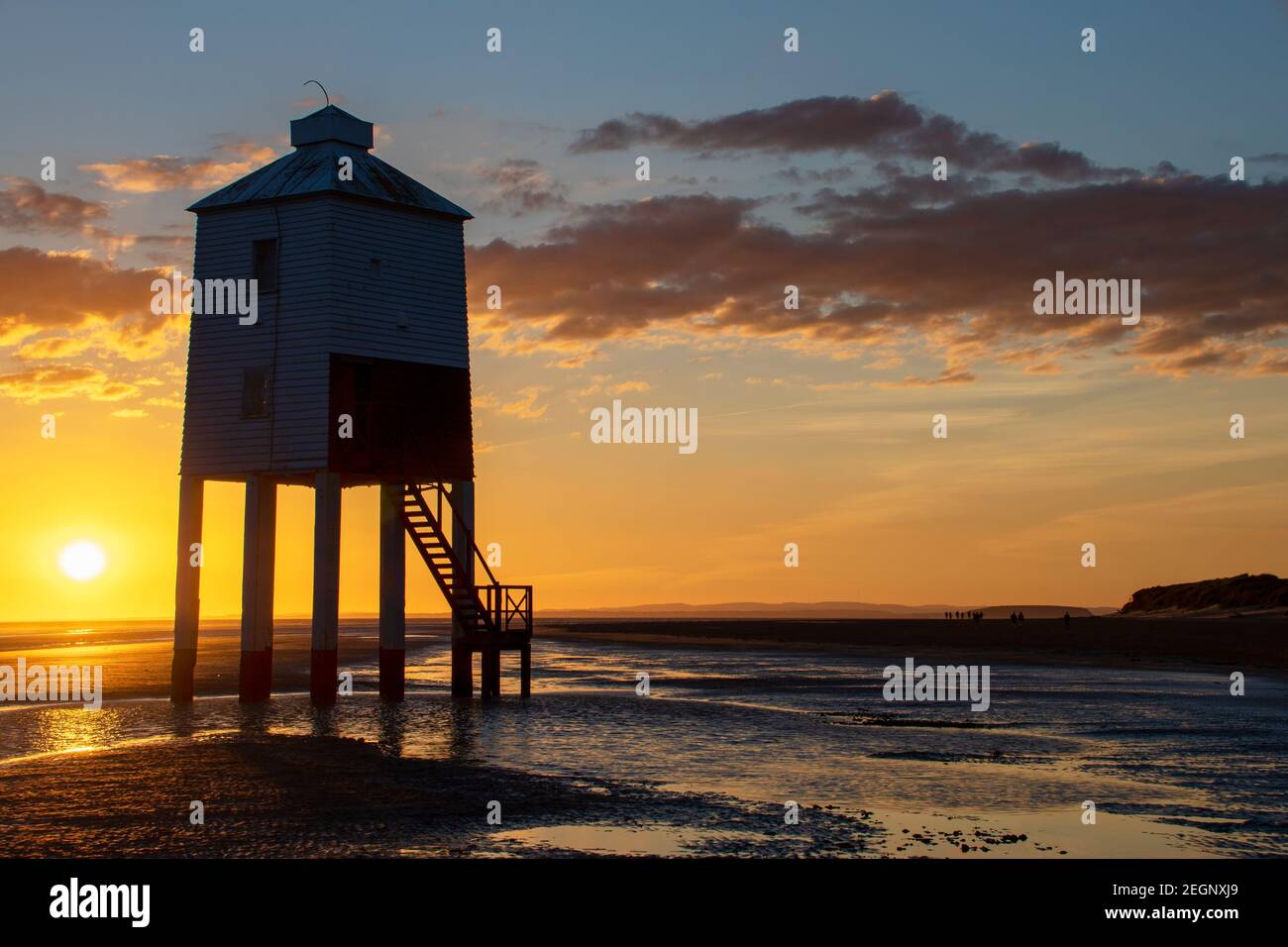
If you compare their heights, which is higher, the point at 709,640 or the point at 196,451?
the point at 196,451

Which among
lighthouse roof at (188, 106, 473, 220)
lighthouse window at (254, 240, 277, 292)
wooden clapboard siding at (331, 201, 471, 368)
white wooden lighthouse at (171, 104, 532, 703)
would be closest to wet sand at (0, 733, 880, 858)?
white wooden lighthouse at (171, 104, 532, 703)

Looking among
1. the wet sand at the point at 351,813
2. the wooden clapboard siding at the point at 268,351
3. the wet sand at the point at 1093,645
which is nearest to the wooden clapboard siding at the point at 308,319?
the wooden clapboard siding at the point at 268,351

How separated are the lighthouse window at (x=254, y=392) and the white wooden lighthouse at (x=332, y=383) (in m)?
0.04

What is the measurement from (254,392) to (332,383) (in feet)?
7.81

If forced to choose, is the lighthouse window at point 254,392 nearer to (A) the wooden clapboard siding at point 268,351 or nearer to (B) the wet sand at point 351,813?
(A) the wooden clapboard siding at point 268,351

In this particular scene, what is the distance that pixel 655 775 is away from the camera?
2148cm

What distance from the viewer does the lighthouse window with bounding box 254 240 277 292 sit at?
34.9m

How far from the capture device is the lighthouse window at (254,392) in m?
34.5

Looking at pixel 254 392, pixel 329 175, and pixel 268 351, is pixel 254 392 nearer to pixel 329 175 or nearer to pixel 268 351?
pixel 268 351

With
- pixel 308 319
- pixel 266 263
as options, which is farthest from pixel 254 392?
pixel 266 263

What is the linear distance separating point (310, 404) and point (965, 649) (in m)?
46.3

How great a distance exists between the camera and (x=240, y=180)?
121 feet
